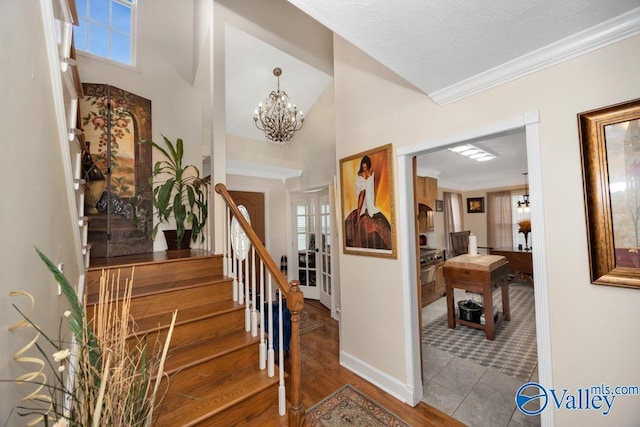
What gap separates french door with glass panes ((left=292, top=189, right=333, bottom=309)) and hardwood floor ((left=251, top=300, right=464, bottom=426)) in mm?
907

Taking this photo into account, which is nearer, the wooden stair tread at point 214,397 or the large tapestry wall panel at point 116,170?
the wooden stair tread at point 214,397

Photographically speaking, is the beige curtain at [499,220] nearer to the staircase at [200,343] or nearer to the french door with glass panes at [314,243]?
the french door with glass panes at [314,243]

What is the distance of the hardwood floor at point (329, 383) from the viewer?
6.04 ft

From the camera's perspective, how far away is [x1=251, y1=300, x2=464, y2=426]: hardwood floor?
184 cm

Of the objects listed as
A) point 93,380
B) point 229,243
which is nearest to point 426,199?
point 229,243

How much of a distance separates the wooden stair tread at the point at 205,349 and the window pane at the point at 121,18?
3.92 m

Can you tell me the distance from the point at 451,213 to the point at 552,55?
5.39m

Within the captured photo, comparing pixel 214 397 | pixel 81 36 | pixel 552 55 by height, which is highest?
pixel 81 36

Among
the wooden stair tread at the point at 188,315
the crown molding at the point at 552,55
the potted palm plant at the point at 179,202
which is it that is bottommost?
the wooden stair tread at the point at 188,315

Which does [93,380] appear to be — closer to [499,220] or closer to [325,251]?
[325,251]

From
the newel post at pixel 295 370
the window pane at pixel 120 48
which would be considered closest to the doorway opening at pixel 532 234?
the newel post at pixel 295 370

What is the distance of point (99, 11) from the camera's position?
3049mm

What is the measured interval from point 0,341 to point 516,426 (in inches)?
110

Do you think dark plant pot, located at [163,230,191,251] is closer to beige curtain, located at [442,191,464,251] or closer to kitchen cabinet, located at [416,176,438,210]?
kitchen cabinet, located at [416,176,438,210]
